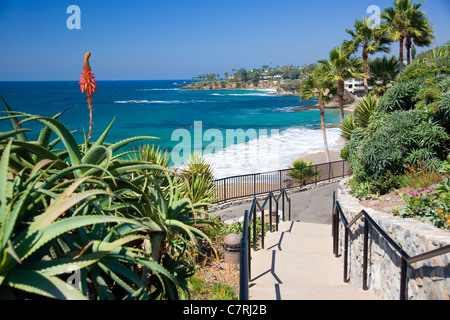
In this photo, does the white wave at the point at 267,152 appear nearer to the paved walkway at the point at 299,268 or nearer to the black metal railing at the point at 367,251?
the paved walkway at the point at 299,268

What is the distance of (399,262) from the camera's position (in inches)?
174

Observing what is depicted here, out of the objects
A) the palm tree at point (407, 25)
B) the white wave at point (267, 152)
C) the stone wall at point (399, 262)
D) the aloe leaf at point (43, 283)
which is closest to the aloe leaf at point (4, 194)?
the aloe leaf at point (43, 283)

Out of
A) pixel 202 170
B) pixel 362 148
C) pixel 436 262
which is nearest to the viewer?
pixel 436 262

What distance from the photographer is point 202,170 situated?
450 inches

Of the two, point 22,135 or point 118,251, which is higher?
point 22,135

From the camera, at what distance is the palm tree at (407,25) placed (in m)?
21.6

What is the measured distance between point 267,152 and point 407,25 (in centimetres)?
1560

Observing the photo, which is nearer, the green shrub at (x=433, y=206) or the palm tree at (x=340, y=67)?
the green shrub at (x=433, y=206)

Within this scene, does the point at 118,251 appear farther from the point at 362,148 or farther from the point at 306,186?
the point at 306,186

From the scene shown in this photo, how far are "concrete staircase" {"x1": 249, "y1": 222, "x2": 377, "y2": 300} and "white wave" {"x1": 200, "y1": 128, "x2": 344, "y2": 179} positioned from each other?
1324 cm

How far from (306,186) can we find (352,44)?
37.2ft

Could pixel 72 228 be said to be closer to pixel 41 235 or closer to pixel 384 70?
pixel 41 235

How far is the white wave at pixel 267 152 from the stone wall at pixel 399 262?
51.5ft
